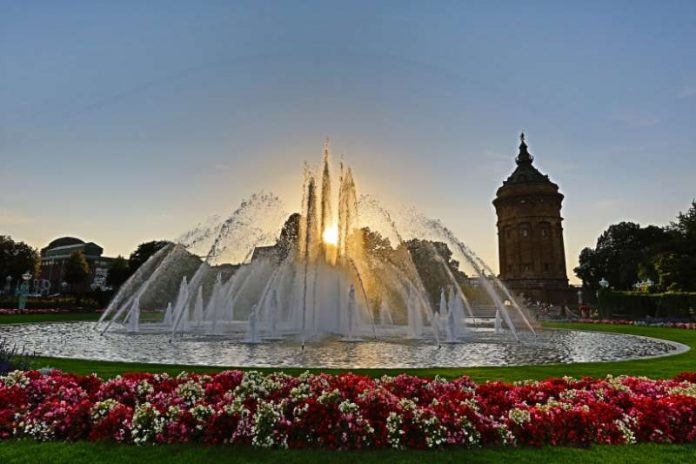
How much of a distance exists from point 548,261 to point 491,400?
225 ft

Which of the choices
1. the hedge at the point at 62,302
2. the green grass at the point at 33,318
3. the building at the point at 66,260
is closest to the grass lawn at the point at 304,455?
the green grass at the point at 33,318

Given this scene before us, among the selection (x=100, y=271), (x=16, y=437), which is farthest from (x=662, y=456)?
(x=100, y=271)

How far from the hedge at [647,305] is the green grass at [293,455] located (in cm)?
3818

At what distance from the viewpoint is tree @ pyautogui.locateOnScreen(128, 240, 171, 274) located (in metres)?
73.2

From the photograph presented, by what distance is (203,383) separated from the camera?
7.66m

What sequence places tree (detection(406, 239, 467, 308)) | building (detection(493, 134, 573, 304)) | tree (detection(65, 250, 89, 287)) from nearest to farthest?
building (detection(493, 134, 573, 304)) → tree (detection(406, 239, 467, 308)) → tree (detection(65, 250, 89, 287))

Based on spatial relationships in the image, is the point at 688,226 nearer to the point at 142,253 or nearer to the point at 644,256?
the point at 644,256

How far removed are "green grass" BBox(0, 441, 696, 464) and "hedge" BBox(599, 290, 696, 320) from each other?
3818 centimetres

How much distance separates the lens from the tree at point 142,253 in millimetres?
73188

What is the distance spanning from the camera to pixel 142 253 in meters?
74.8

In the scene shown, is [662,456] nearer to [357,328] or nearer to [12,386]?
[12,386]

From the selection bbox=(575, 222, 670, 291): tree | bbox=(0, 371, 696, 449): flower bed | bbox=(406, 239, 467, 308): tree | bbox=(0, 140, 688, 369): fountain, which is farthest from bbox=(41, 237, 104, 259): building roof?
bbox=(0, 371, 696, 449): flower bed

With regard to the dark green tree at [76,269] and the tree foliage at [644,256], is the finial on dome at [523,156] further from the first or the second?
the dark green tree at [76,269]

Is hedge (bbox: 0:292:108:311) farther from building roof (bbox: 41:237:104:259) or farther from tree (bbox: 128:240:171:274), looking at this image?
building roof (bbox: 41:237:104:259)
